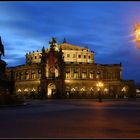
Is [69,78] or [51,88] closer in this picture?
[51,88]

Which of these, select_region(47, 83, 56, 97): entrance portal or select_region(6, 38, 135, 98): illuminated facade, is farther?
select_region(6, 38, 135, 98): illuminated facade

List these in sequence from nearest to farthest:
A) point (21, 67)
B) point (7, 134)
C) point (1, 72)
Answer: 1. point (7, 134)
2. point (1, 72)
3. point (21, 67)

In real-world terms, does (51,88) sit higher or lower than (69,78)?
lower

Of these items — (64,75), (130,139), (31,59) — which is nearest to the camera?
(130,139)

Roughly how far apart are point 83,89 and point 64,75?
891 cm

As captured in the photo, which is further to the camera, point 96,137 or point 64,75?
point 64,75

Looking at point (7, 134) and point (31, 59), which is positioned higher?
point (31, 59)

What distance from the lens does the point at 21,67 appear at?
509ft

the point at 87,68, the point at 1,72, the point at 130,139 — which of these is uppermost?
the point at 87,68

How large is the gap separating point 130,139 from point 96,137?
159 centimetres

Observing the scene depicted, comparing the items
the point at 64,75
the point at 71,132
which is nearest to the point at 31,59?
the point at 64,75

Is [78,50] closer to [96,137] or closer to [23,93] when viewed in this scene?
[23,93]

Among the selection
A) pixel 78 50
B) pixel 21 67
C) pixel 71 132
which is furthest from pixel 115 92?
pixel 71 132

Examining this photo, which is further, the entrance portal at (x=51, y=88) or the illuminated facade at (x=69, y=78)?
the illuminated facade at (x=69, y=78)
